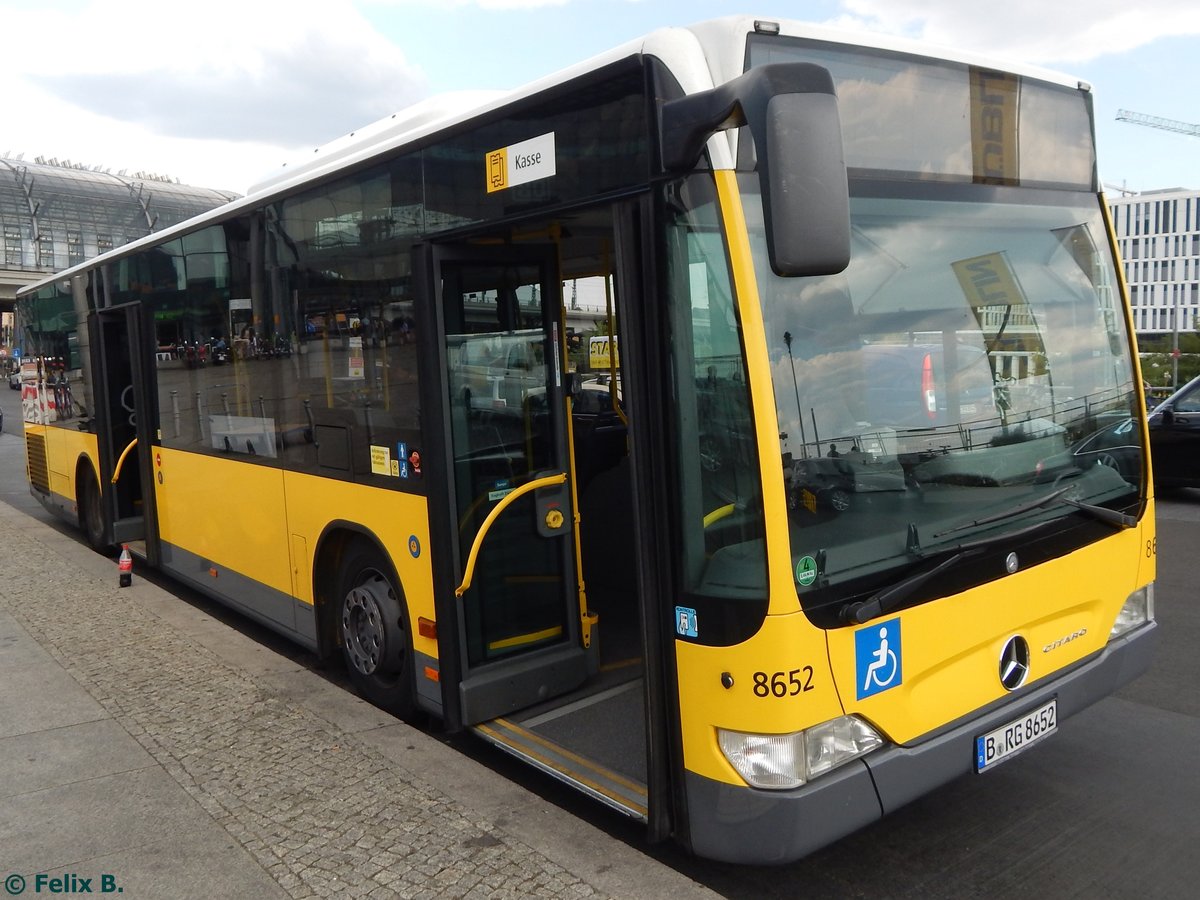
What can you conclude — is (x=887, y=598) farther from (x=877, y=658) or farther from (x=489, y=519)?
(x=489, y=519)

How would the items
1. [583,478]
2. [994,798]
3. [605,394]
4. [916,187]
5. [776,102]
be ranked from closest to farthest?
[776,102], [916,187], [994,798], [583,478], [605,394]

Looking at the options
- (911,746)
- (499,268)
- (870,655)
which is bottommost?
(911,746)

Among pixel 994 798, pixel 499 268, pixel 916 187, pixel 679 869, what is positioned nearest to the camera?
pixel 916 187

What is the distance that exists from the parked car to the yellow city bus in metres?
8.59

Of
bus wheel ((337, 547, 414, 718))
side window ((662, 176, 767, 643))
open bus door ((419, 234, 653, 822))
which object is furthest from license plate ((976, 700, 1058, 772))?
bus wheel ((337, 547, 414, 718))

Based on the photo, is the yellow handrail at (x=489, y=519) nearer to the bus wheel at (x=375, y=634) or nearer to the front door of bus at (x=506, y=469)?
the front door of bus at (x=506, y=469)

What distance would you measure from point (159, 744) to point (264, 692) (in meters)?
0.76

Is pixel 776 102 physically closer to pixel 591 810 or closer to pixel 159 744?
pixel 591 810

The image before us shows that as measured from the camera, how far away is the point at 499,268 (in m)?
4.75

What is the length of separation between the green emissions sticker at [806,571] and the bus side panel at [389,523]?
2.06 m

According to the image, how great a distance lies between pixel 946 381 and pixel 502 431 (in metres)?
2.05

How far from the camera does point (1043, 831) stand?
409 centimetres

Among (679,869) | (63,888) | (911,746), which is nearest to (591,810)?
(679,869)

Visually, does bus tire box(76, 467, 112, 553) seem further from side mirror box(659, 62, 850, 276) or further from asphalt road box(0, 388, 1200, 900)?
side mirror box(659, 62, 850, 276)
